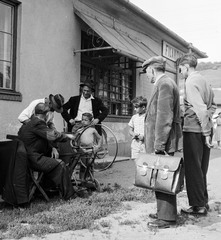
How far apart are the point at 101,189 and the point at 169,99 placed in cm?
233

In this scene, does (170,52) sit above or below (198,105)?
above

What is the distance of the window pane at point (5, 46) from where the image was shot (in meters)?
6.66

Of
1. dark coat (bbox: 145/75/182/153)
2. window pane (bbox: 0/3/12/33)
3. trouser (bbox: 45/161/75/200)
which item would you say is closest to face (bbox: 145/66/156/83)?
dark coat (bbox: 145/75/182/153)

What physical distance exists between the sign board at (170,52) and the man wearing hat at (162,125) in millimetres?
10133

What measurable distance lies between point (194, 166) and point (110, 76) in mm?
6884

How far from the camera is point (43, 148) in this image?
496 cm

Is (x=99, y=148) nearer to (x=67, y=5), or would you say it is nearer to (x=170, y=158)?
(x=170, y=158)

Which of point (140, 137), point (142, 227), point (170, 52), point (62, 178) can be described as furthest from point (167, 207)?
point (170, 52)

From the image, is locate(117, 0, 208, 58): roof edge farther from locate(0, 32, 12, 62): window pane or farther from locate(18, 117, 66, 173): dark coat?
locate(18, 117, 66, 173): dark coat

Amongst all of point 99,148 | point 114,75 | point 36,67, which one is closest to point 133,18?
point 114,75

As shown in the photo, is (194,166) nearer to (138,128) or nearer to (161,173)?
(161,173)

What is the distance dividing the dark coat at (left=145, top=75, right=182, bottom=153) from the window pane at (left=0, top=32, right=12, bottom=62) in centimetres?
380

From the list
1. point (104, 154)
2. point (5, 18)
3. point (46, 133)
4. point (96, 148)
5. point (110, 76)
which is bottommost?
point (104, 154)

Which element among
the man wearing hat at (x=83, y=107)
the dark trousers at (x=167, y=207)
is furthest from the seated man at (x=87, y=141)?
the dark trousers at (x=167, y=207)
